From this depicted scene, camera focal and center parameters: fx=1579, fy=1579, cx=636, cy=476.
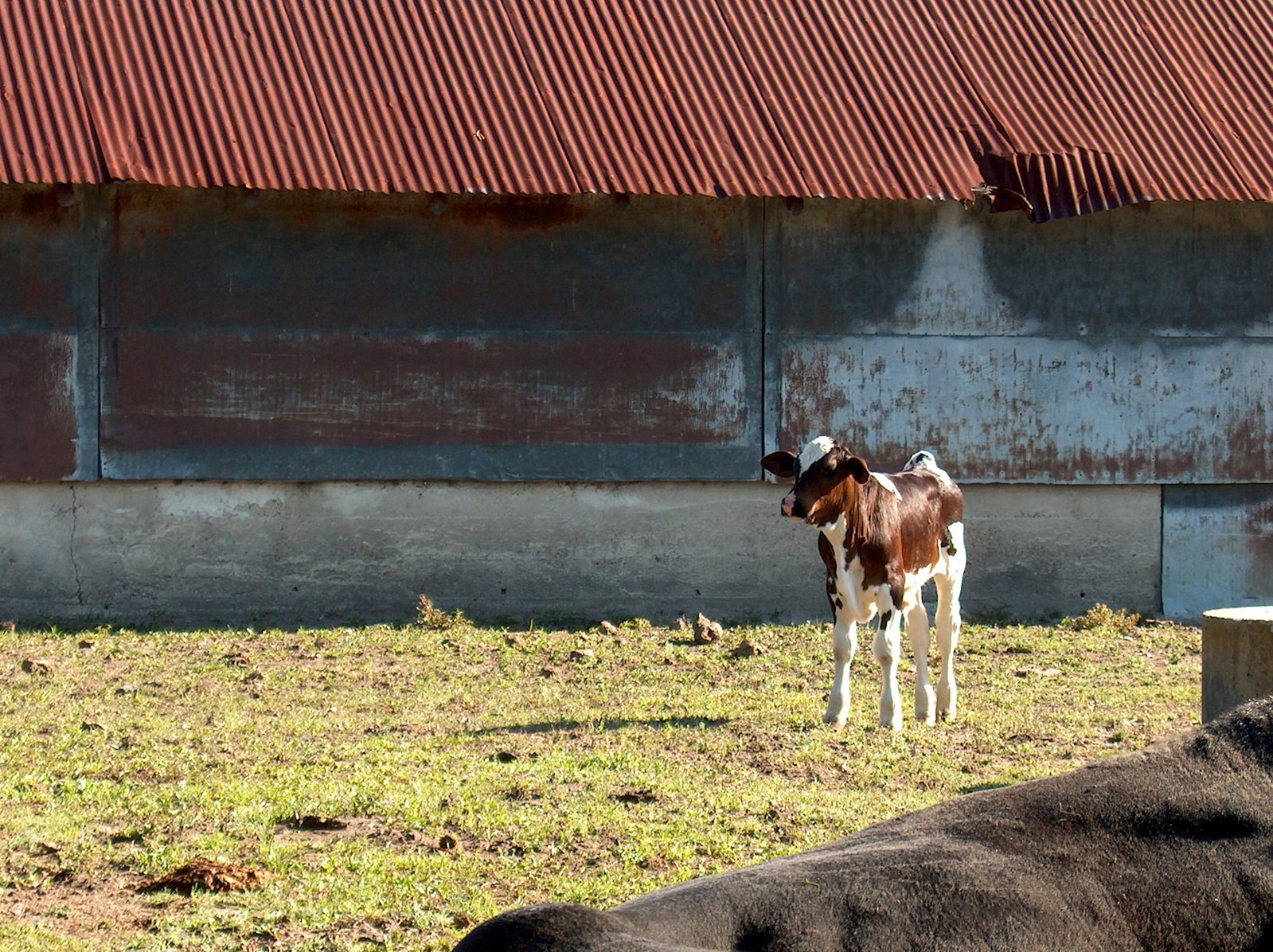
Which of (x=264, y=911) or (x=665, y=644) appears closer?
(x=264, y=911)

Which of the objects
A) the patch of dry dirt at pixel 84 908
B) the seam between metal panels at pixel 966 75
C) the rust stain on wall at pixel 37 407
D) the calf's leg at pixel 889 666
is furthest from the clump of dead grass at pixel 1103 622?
the patch of dry dirt at pixel 84 908

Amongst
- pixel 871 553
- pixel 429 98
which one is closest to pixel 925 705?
pixel 871 553

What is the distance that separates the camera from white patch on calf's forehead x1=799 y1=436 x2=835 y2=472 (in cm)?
875

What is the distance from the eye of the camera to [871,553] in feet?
29.6

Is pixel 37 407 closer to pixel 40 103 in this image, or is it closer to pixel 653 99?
pixel 40 103

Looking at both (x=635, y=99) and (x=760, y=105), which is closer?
(x=635, y=99)

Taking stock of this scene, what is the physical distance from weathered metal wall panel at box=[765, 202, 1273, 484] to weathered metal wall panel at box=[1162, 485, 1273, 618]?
0.81 ft

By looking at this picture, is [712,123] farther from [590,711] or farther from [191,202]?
[590,711]

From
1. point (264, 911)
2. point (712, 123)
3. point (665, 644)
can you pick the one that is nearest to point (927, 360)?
point (712, 123)

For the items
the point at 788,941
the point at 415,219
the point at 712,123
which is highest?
the point at 712,123

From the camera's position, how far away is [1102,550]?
14.7 metres

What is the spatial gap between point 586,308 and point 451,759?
20.9 feet

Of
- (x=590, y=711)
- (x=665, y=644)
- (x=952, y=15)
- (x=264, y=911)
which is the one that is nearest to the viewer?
(x=264, y=911)

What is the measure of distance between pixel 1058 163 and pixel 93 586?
29.8 ft
